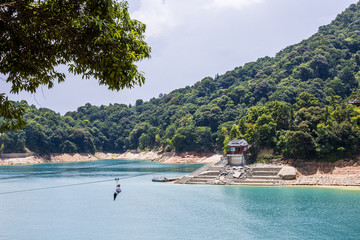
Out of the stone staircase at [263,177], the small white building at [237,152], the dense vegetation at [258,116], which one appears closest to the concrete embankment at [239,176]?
the stone staircase at [263,177]

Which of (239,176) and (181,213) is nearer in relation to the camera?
(181,213)

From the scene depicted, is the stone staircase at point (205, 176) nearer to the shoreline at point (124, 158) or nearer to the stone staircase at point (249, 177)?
the stone staircase at point (249, 177)

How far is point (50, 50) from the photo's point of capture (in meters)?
8.20

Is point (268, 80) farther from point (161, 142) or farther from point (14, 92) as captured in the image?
point (14, 92)

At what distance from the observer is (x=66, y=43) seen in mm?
7680

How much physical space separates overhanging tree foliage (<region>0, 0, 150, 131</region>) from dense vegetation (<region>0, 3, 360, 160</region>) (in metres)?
44.1

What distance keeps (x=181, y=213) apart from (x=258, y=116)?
115 ft

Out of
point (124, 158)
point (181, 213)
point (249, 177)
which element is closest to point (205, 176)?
point (249, 177)

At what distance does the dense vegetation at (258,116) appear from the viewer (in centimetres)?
5047

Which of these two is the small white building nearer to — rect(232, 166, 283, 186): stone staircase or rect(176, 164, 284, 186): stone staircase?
rect(176, 164, 284, 186): stone staircase

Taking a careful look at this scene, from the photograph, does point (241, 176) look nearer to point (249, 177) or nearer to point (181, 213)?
point (249, 177)

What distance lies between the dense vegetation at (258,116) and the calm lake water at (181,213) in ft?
37.1

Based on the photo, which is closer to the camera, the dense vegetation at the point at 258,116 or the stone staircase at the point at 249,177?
the stone staircase at the point at 249,177

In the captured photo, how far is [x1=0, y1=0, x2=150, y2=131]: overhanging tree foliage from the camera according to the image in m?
7.09
